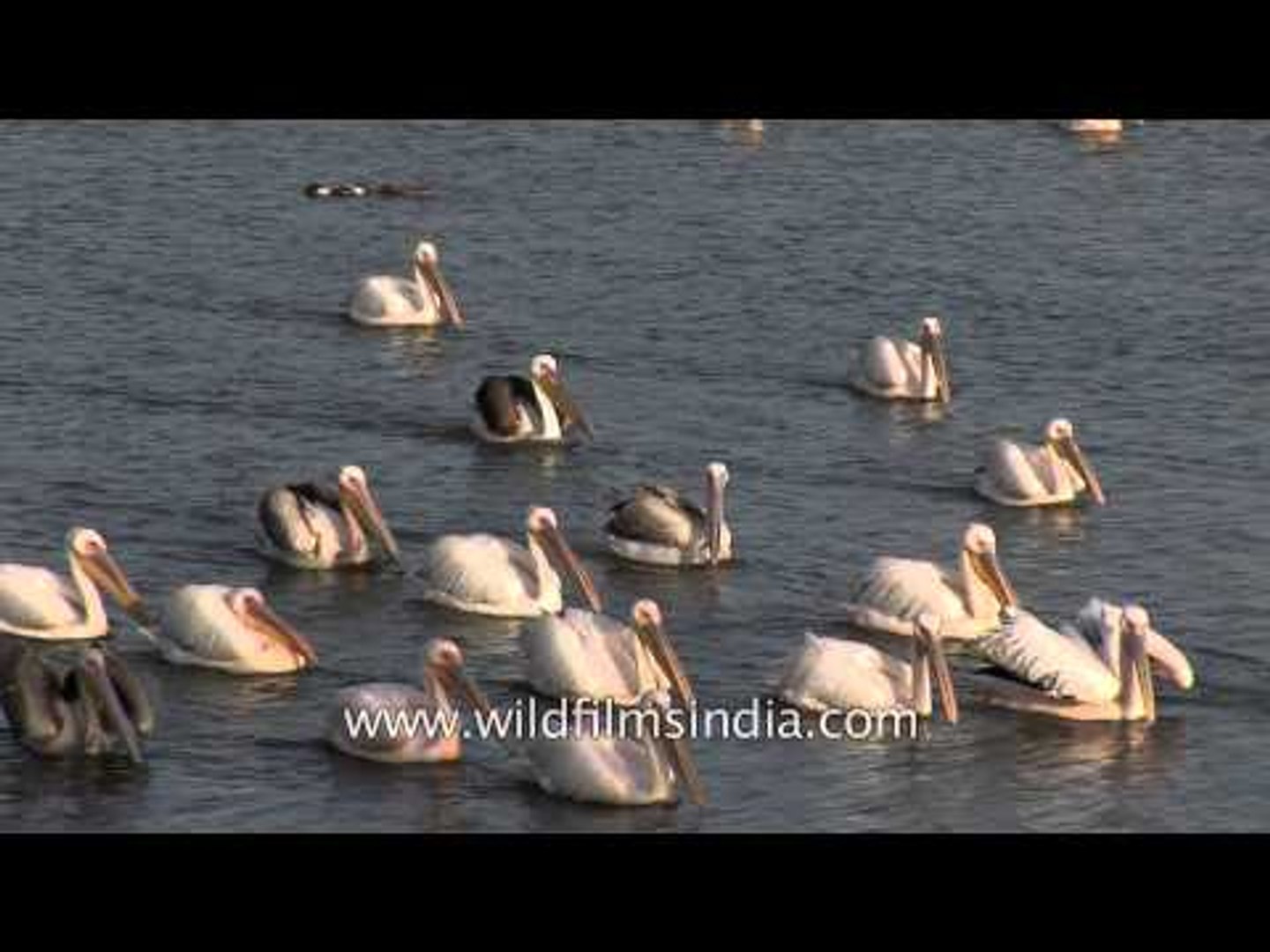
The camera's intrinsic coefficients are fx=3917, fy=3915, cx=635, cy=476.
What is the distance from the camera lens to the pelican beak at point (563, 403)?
42.9m

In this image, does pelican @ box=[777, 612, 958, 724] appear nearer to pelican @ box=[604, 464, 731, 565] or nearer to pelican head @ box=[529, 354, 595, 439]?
pelican @ box=[604, 464, 731, 565]

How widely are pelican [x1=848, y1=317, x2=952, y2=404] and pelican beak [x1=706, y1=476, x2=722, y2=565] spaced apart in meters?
7.79

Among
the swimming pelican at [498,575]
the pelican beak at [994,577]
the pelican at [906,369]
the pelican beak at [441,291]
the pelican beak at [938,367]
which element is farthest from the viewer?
the pelican beak at [441,291]

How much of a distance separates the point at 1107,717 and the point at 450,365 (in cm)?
1583

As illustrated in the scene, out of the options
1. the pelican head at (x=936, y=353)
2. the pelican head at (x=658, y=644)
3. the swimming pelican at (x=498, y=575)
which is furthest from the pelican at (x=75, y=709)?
the pelican head at (x=936, y=353)

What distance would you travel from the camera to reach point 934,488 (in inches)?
1624

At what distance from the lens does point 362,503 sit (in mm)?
37344

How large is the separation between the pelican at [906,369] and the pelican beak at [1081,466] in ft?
14.5

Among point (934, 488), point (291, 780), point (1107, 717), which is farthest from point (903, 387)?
point (291, 780)

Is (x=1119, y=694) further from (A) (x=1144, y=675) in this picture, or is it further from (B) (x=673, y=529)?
(B) (x=673, y=529)

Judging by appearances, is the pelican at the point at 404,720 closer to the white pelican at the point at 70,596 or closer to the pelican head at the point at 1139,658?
the white pelican at the point at 70,596

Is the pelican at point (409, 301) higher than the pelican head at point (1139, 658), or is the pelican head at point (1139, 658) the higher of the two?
the pelican at point (409, 301)

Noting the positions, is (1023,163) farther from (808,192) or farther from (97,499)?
(97,499)

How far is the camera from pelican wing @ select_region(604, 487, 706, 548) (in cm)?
3741
